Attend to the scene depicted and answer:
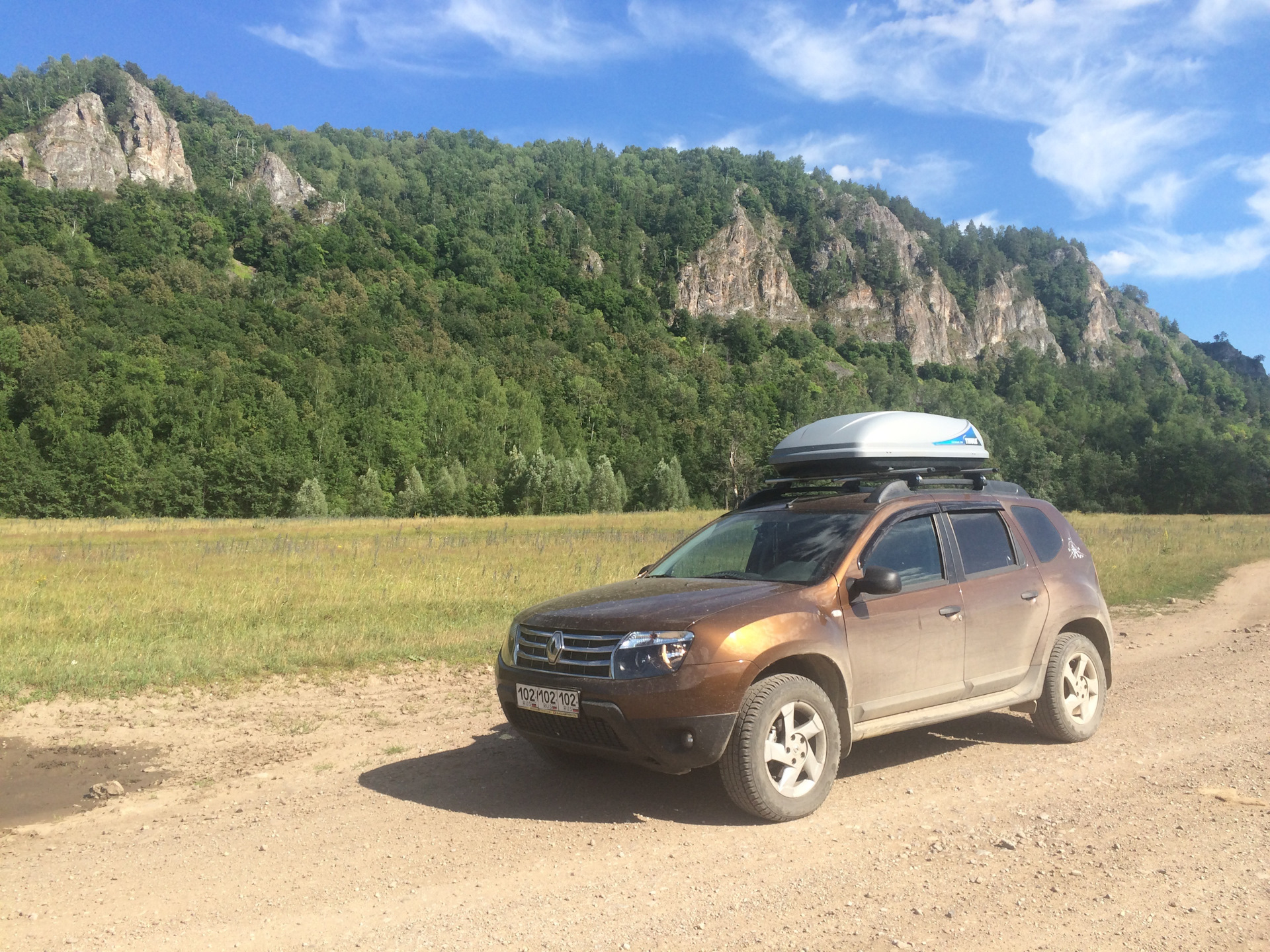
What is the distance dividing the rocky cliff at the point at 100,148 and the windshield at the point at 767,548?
148379 mm

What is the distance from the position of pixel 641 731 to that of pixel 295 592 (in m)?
11.8

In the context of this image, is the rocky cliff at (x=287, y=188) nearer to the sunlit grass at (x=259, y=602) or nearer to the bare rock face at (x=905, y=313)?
the bare rock face at (x=905, y=313)

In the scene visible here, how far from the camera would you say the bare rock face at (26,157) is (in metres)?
127

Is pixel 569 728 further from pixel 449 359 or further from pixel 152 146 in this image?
pixel 152 146

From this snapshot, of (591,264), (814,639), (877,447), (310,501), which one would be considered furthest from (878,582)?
(591,264)

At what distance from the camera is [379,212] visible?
5753 inches

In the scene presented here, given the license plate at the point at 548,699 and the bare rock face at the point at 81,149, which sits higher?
the bare rock face at the point at 81,149

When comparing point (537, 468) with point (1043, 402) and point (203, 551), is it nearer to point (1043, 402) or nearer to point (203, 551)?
point (203, 551)

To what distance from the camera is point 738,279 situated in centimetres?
17612

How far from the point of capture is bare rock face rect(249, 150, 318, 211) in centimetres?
14838

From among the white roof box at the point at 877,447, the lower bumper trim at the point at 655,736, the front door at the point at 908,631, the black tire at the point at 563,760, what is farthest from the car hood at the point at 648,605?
the white roof box at the point at 877,447

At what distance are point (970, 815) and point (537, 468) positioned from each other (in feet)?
252

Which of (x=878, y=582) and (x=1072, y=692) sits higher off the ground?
(x=878, y=582)

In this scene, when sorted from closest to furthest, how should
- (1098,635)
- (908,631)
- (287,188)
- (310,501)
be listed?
(908,631) < (1098,635) < (310,501) < (287,188)
